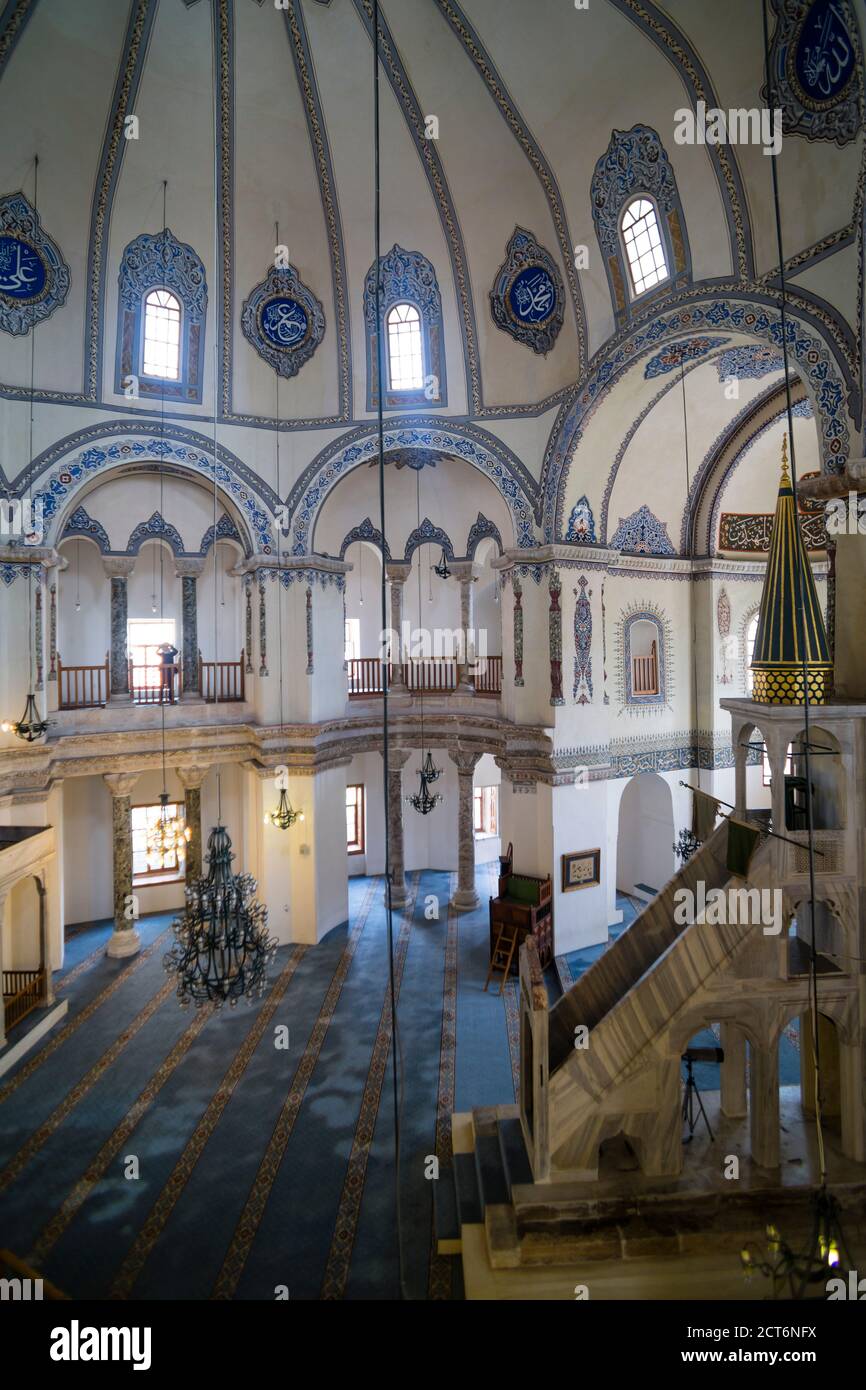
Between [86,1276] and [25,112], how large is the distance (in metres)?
12.9

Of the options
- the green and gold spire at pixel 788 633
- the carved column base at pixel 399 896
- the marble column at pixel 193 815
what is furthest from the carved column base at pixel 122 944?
the green and gold spire at pixel 788 633

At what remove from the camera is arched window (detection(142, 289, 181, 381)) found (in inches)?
434

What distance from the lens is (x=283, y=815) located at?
11391mm

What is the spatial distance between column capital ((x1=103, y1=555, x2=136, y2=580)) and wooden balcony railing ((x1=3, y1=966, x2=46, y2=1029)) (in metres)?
6.60

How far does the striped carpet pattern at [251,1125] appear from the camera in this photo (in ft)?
19.0

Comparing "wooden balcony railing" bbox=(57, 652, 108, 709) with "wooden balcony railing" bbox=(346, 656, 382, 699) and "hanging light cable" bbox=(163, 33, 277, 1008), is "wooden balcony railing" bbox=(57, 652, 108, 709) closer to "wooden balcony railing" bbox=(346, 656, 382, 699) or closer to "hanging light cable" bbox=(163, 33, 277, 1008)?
"wooden balcony railing" bbox=(346, 656, 382, 699)

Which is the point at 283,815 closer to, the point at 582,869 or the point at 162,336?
the point at 582,869

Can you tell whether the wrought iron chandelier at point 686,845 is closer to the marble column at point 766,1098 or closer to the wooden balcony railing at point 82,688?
the marble column at point 766,1098

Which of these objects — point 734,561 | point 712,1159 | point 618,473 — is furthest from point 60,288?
point 712,1159

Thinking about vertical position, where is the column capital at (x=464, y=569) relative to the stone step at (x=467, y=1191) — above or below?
above

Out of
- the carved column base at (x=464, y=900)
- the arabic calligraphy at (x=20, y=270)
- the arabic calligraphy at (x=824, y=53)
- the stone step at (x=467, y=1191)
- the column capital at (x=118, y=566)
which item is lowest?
the stone step at (x=467, y=1191)

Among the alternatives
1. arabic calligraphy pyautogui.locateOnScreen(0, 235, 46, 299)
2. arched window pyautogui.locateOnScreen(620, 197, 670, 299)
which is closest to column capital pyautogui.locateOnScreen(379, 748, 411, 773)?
arched window pyautogui.locateOnScreen(620, 197, 670, 299)

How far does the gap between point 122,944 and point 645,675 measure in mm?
10080

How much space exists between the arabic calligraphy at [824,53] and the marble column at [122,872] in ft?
40.0
